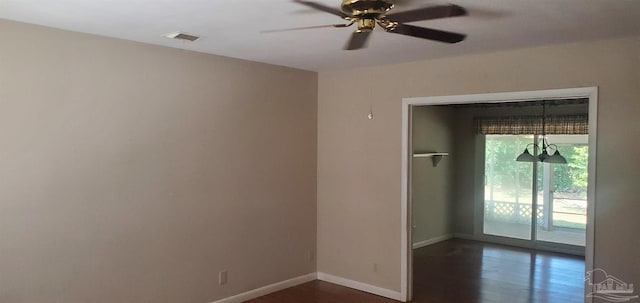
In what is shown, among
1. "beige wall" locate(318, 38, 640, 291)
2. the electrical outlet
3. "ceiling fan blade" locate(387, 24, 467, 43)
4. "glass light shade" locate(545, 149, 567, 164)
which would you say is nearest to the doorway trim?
"beige wall" locate(318, 38, 640, 291)

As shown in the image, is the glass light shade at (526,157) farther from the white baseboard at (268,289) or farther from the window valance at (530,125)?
the white baseboard at (268,289)

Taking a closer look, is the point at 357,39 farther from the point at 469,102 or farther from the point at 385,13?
the point at 469,102

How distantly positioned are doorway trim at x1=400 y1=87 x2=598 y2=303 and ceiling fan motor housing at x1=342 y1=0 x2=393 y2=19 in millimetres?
2228

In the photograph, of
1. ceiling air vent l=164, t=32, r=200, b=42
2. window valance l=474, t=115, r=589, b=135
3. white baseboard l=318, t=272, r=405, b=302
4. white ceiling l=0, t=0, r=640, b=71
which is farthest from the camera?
window valance l=474, t=115, r=589, b=135

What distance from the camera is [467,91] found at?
176 inches

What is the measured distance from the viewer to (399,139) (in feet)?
16.2

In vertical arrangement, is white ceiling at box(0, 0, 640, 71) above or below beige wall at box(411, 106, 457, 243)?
above

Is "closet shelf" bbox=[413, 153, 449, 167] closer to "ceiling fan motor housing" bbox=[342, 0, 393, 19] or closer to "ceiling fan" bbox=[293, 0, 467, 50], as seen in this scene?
"ceiling fan" bbox=[293, 0, 467, 50]

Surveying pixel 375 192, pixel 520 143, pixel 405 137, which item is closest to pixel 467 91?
pixel 405 137

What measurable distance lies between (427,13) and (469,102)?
2.29m

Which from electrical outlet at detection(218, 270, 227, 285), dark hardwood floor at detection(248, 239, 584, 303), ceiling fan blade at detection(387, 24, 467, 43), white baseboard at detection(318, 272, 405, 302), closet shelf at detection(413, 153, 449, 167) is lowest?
dark hardwood floor at detection(248, 239, 584, 303)

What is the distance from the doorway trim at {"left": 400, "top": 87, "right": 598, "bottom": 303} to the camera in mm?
3809

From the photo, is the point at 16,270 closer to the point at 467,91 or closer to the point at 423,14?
the point at 423,14

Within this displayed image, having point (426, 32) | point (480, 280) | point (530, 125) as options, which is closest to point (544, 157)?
point (530, 125)
